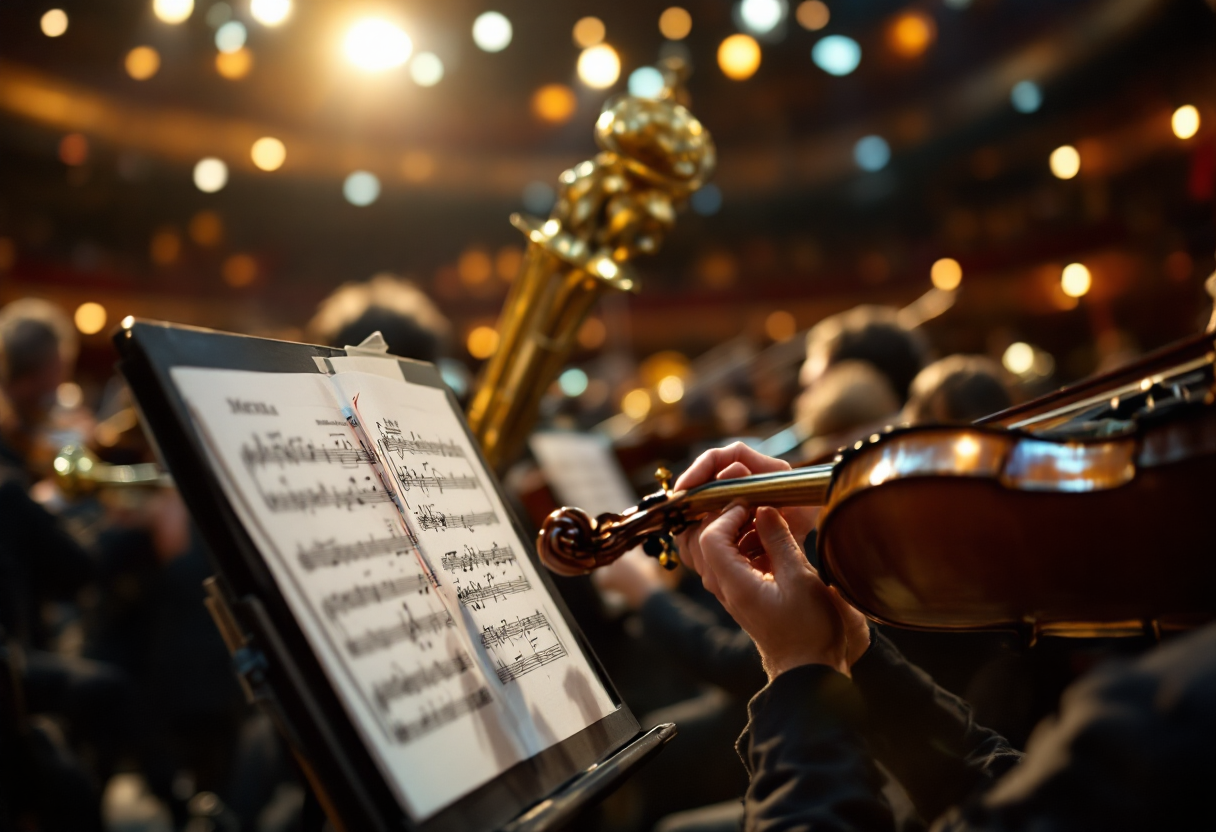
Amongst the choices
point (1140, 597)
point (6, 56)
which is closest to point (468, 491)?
point (1140, 597)

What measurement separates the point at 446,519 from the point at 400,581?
5.7 inches

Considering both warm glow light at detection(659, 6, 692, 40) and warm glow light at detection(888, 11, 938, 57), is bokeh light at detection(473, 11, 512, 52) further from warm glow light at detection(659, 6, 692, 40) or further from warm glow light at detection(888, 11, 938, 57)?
warm glow light at detection(888, 11, 938, 57)

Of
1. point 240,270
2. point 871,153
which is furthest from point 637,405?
point 240,270

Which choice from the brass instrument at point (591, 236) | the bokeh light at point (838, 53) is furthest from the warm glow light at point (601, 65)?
the brass instrument at point (591, 236)

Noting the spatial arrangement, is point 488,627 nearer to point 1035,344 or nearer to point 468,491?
point 468,491

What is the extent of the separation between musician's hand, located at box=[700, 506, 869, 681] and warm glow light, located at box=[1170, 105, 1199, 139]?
11296 mm

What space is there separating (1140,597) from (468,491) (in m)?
0.73

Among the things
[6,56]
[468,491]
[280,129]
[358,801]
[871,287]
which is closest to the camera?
[358,801]

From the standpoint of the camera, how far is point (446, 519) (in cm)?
95

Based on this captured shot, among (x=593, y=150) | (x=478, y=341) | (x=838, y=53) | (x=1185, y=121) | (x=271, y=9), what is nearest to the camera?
(x=271, y=9)

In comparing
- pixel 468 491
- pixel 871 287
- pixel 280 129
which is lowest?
pixel 468 491

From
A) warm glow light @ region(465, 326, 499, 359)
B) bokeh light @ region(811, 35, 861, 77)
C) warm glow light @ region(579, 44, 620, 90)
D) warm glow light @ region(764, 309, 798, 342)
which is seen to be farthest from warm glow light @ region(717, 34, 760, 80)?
warm glow light @ region(465, 326, 499, 359)

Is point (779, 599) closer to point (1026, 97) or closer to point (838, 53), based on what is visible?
point (1026, 97)

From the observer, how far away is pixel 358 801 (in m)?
0.67
